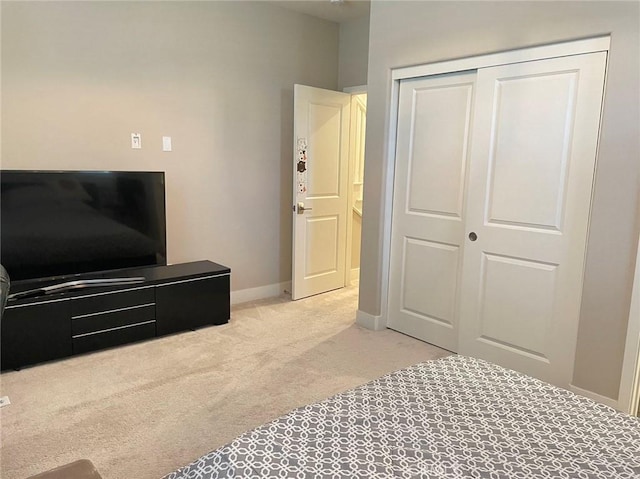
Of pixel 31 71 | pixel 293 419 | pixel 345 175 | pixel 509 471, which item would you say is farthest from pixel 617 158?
pixel 31 71

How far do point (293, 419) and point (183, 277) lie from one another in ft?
7.72

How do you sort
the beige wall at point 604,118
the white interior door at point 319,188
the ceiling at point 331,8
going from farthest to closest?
1. the white interior door at point 319,188
2. the ceiling at point 331,8
3. the beige wall at point 604,118

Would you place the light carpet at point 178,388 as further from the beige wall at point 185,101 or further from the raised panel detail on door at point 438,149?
the raised panel detail on door at point 438,149

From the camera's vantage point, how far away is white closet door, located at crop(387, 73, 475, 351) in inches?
127

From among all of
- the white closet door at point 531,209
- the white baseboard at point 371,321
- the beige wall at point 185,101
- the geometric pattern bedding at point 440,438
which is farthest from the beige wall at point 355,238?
the geometric pattern bedding at point 440,438

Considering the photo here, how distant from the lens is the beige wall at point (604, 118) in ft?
7.73

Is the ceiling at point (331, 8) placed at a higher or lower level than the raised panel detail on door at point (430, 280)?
higher

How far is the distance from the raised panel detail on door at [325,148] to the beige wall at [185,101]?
0.30 m

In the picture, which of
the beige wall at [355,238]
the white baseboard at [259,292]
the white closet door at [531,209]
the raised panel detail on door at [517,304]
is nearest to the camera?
the white closet door at [531,209]

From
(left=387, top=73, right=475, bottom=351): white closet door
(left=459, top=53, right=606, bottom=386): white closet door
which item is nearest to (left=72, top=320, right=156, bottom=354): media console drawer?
(left=387, top=73, right=475, bottom=351): white closet door

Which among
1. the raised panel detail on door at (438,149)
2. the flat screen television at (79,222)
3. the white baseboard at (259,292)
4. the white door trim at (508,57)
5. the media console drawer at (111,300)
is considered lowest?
the white baseboard at (259,292)

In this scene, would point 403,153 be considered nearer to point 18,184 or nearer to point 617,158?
point 617,158

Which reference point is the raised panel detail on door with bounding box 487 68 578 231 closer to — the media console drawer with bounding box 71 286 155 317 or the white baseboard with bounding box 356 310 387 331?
the white baseboard with bounding box 356 310 387 331

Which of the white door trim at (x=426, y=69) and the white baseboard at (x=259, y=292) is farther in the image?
the white baseboard at (x=259, y=292)
